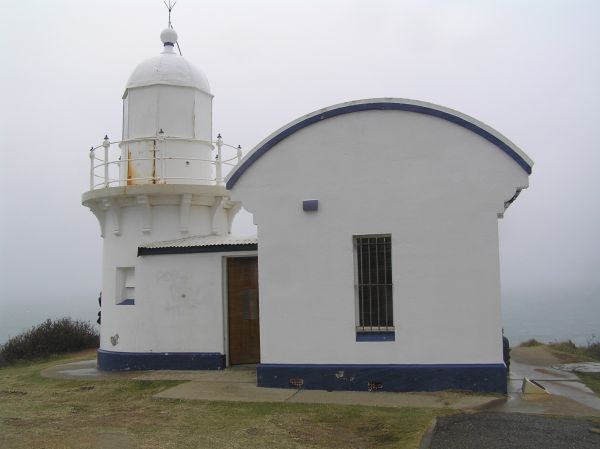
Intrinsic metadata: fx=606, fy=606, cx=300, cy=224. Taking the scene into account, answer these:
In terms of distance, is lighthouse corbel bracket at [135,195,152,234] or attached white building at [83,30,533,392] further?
lighthouse corbel bracket at [135,195,152,234]

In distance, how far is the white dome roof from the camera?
15117mm

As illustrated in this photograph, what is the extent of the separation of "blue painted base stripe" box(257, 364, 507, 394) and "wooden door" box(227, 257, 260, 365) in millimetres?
2290

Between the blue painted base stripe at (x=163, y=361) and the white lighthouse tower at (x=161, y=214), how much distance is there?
0.02 metres

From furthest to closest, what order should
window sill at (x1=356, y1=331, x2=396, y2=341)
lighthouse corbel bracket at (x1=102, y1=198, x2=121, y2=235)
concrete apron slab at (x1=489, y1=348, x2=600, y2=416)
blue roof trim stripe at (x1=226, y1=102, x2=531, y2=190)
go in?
lighthouse corbel bracket at (x1=102, y1=198, x2=121, y2=235)
window sill at (x1=356, y1=331, x2=396, y2=341)
blue roof trim stripe at (x1=226, y1=102, x2=531, y2=190)
concrete apron slab at (x1=489, y1=348, x2=600, y2=416)

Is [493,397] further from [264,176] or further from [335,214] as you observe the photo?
[264,176]

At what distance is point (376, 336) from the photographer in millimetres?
10625

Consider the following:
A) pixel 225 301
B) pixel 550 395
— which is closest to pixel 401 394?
pixel 550 395

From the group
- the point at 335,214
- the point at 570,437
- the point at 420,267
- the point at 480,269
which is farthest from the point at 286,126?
the point at 570,437

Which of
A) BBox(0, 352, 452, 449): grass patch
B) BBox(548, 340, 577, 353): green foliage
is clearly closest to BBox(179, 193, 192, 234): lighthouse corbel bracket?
BBox(0, 352, 452, 449): grass patch

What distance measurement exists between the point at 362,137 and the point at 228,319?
16.5ft

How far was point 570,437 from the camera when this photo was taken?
7520 millimetres

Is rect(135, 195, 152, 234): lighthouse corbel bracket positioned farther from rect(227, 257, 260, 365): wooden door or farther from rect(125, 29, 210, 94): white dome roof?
rect(125, 29, 210, 94): white dome roof

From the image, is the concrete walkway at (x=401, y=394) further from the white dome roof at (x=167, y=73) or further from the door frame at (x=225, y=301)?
the white dome roof at (x=167, y=73)

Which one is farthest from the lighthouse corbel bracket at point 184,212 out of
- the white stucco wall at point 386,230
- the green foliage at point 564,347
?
the green foliage at point 564,347
